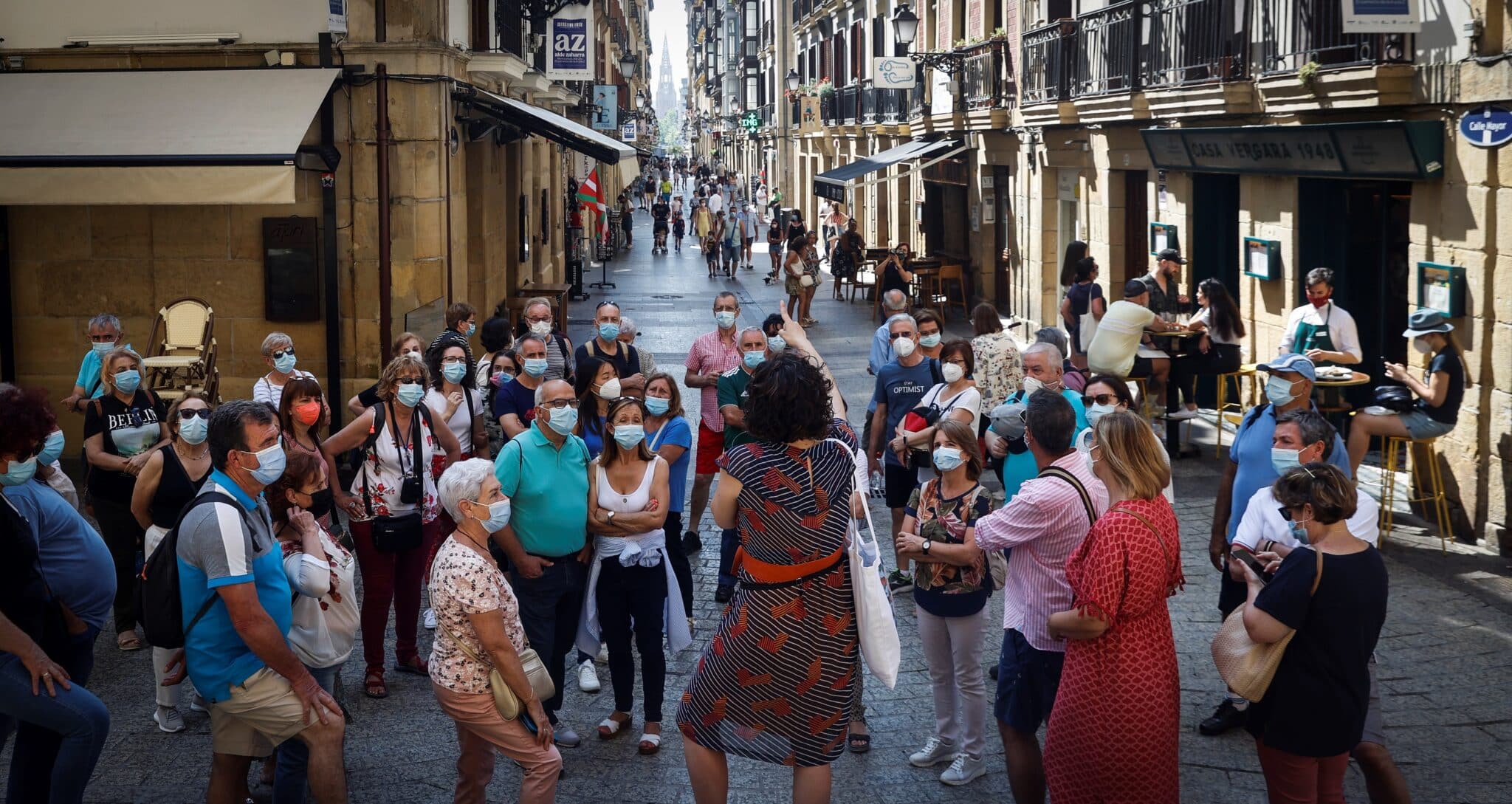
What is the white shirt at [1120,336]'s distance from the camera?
12086mm

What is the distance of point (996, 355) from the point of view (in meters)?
9.38

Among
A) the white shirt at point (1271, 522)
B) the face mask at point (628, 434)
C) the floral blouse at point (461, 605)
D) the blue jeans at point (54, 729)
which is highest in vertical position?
the face mask at point (628, 434)

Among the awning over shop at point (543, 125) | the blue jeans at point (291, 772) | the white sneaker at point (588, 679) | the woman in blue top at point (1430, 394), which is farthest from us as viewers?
the awning over shop at point (543, 125)

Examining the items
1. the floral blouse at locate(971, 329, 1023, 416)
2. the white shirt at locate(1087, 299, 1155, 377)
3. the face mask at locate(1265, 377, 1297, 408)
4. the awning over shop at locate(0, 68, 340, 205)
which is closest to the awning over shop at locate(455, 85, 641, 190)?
the awning over shop at locate(0, 68, 340, 205)

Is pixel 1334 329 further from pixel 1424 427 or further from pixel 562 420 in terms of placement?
pixel 562 420

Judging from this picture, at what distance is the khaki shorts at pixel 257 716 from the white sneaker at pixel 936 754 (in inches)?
99.5

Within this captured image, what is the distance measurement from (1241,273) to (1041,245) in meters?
7.07

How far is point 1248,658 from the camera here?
4766 mm

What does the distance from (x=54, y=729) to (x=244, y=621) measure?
2.50 feet

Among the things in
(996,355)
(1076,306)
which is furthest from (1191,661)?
(1076,306)

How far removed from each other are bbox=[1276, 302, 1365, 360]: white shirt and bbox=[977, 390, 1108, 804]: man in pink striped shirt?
230 inches

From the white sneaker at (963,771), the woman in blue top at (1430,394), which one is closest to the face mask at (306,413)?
the white sneaker at (963,771)

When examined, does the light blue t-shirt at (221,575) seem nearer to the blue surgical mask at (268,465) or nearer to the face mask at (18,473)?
the blue surgical mask at (268,465)

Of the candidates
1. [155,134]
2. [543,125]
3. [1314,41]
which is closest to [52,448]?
[155,134]
